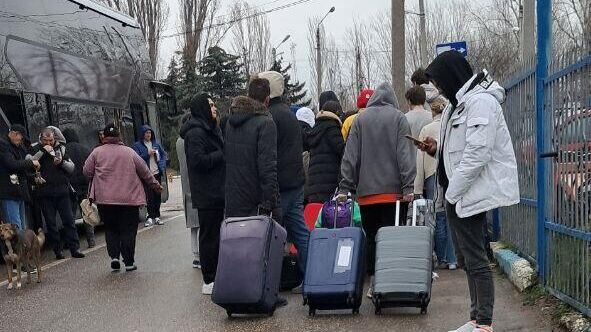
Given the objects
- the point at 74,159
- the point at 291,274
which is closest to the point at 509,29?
the point at 74,159

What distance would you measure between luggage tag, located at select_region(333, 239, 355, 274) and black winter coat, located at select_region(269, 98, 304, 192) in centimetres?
90

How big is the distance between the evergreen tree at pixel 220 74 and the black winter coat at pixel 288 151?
117 feet

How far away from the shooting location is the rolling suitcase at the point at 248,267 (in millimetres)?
6383

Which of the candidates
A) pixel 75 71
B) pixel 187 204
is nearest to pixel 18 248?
pixel 187 204

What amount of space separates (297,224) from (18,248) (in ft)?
11.0

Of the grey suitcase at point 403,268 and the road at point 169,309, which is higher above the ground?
the grey suitcase at point 403,268

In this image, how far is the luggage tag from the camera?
6.50 metres

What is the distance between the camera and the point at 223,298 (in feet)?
21.1

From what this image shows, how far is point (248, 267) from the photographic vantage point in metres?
6.39

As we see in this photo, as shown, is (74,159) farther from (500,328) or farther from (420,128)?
(500,328)

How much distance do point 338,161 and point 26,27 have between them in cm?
603

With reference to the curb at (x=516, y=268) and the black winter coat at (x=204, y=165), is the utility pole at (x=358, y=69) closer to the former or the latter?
the curb at (x=516, y=268)

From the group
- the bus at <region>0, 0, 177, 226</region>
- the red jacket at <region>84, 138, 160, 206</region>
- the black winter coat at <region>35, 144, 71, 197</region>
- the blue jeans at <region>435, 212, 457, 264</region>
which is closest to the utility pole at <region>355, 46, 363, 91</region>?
the bus at <region>0, 0, 177, 226</region>

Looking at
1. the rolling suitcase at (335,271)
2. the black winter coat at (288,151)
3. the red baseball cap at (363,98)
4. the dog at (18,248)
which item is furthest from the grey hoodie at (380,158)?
the dog at (18,248)
